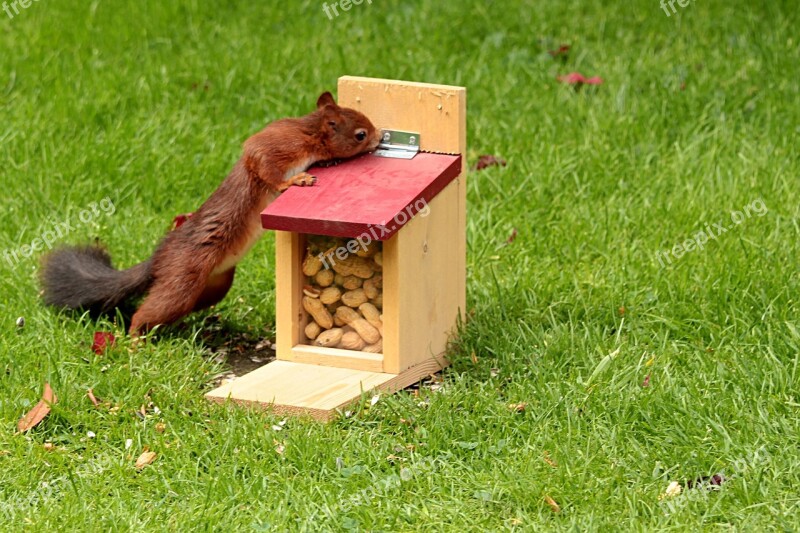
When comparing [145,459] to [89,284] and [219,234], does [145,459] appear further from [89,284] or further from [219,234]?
[89,284]

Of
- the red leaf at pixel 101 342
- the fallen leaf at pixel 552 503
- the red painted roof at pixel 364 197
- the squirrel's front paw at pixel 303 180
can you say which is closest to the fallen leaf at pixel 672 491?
the fallen leaf at pixel 552 503

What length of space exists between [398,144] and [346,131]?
20 cm

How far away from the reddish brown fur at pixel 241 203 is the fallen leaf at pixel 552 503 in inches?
52.5

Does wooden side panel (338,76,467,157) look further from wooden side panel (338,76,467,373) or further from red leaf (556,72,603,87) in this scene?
red leaf (556,72,603,87)

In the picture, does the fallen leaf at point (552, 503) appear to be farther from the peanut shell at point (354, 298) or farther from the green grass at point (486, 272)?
the peanut shell at point (354, 298)

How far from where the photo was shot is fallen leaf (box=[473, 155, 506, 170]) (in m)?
5.59

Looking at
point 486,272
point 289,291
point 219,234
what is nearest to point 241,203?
point 219,234

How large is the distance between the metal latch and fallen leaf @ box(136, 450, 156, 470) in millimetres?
1227

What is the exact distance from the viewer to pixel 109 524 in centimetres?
319

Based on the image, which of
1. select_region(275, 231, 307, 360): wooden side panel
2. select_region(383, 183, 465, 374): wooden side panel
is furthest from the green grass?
select_region(275, 231, 307, 360): wooden side panel

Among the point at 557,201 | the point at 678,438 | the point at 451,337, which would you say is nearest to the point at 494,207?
the point at 557,201

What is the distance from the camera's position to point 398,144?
164 inches

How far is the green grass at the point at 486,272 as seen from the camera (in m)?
3.34

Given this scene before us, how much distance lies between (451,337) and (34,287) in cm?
157
